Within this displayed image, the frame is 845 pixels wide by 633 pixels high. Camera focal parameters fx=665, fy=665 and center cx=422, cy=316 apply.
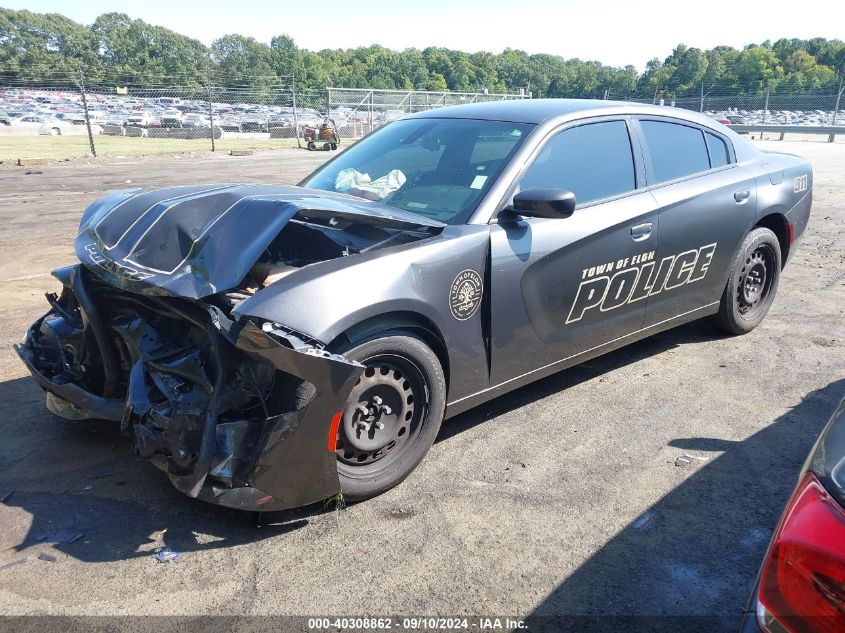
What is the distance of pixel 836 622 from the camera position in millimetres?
1240

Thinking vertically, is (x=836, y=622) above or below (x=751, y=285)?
above

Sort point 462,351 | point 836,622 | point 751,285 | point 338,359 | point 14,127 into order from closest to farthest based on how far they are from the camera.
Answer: point 836,622 → point 338,359 → point 462,351 → point 751,285 → point 14,127

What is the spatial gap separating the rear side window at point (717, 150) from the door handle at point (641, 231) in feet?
3.39

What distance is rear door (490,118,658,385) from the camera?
3332mm

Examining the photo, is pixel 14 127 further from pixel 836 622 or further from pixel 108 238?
pixel 836 622

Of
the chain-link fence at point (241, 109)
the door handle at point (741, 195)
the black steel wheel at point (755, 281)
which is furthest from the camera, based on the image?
the chain-link fence at point (241, 109)

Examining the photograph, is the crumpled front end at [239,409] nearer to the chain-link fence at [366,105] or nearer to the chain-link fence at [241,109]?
the chain-link fence at [241,109]

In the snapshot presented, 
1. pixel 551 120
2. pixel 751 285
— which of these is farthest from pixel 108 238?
pixel 751 285

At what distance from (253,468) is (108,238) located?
1466 mm

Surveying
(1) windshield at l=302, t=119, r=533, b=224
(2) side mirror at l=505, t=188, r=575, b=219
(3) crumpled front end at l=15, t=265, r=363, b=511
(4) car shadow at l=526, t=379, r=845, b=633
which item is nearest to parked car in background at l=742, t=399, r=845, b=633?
(4) car shadow at l=526, t=379, r=845, b=633

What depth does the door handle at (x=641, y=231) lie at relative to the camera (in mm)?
3856

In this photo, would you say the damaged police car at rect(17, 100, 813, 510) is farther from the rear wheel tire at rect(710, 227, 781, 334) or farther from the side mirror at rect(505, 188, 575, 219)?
the rear wheel tire at rect(710, 227, 781, 334)

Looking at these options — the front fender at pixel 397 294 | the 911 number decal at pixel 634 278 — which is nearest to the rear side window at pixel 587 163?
the 911 number decal at pixel 634 278

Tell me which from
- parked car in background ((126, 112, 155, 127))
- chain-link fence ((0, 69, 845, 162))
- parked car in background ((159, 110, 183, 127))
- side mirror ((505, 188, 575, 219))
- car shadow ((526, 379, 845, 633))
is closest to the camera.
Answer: car shadow ((526, 379, 845, 633))
